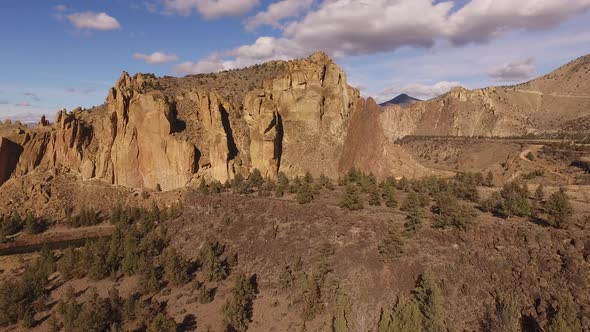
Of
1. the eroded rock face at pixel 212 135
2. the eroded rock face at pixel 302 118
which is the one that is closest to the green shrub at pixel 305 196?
the eroded rock face at pixel 212 135

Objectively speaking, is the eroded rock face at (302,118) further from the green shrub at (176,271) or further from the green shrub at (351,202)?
the green shrub at (176,271)

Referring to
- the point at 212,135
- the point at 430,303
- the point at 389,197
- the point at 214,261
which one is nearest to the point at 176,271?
the point at 214,261

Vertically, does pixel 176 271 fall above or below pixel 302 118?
below

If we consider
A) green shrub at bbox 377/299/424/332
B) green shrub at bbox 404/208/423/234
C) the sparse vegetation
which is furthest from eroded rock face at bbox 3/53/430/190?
green shrub at bbox 377/299/424/332

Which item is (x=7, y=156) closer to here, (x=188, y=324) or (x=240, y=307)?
(x=188, y=324)

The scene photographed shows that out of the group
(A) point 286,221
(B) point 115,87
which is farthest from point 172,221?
(B) point 115,87

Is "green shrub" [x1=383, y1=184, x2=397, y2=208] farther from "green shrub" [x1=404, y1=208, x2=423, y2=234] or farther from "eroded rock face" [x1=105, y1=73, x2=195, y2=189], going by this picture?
"eroded rock face" [x1=105, y1=73, x2=195, y2=189]
